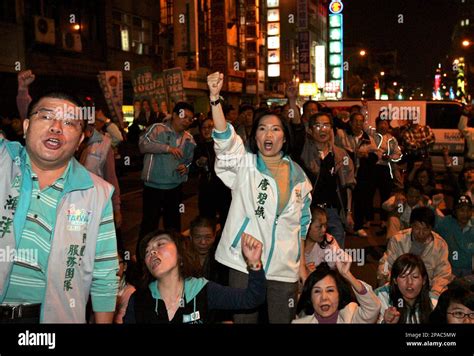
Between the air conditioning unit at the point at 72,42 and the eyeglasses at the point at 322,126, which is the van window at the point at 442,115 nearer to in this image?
the eyeglasses at the point at 322,126

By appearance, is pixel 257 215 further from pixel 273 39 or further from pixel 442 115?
pixel 273 39

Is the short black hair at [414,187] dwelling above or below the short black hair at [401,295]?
above

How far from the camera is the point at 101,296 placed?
3025mm

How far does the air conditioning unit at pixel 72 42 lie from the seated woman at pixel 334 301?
19.7 m

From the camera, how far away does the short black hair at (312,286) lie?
13.2 ft

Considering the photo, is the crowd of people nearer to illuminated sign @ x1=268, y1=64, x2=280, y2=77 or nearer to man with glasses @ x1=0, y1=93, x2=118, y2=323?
man with glasses @ x1=0, y1=93, x2=118, y2=323

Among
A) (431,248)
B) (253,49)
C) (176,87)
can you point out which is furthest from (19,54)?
(253,49)

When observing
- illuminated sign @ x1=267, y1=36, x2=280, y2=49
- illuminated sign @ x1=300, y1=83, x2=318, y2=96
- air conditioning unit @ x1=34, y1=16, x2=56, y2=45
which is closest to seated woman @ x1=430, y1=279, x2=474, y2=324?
air conditioning unit @ x1=34, y1=16, x2=56, y2=45

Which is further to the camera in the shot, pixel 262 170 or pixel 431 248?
pixel 431 248

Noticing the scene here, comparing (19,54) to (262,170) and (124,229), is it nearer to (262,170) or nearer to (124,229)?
(124,229)

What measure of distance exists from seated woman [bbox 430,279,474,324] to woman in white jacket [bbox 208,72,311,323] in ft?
3.15

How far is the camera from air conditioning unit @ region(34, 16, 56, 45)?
1997cm

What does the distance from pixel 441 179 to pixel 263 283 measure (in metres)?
13.8

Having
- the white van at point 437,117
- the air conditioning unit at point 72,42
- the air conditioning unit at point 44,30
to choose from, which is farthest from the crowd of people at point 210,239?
the air conditioning unit at point 72,42
